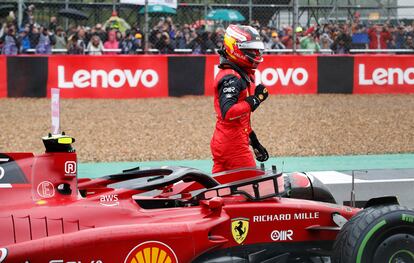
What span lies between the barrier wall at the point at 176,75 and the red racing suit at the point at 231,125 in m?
10.8

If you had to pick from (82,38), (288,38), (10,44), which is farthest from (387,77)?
(10,44)

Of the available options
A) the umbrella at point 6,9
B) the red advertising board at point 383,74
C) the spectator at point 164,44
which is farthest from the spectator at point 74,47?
the red advertising board at point 383,74

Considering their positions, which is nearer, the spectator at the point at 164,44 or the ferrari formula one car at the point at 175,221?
the ferrari formula one car at the point at 175,221

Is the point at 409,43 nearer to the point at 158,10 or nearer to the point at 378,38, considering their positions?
the point at 378,38

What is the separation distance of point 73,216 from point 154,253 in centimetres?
60

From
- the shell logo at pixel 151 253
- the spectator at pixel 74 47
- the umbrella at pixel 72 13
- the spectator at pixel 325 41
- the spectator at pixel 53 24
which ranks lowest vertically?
the shell logo at pixel 151 253

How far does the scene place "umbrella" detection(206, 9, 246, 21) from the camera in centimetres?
1914

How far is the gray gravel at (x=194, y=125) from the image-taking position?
1239cm

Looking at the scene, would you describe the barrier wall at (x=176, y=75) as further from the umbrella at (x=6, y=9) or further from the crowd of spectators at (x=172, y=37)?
the umbrella at (x=6, y=9)

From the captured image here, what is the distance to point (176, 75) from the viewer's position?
58.5 ft

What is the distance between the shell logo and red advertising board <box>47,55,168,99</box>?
12597 mm

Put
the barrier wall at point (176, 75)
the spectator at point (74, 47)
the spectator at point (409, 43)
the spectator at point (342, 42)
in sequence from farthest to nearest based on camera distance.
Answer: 1. the spectator at point (409, 43)
2. the spectator at point (342, 42)
3. the spectator at point (74, 47)
4. the barrier wall at point (176, 75)

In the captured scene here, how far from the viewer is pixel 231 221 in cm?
522

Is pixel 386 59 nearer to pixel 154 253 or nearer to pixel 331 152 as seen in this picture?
pixel 331 152
